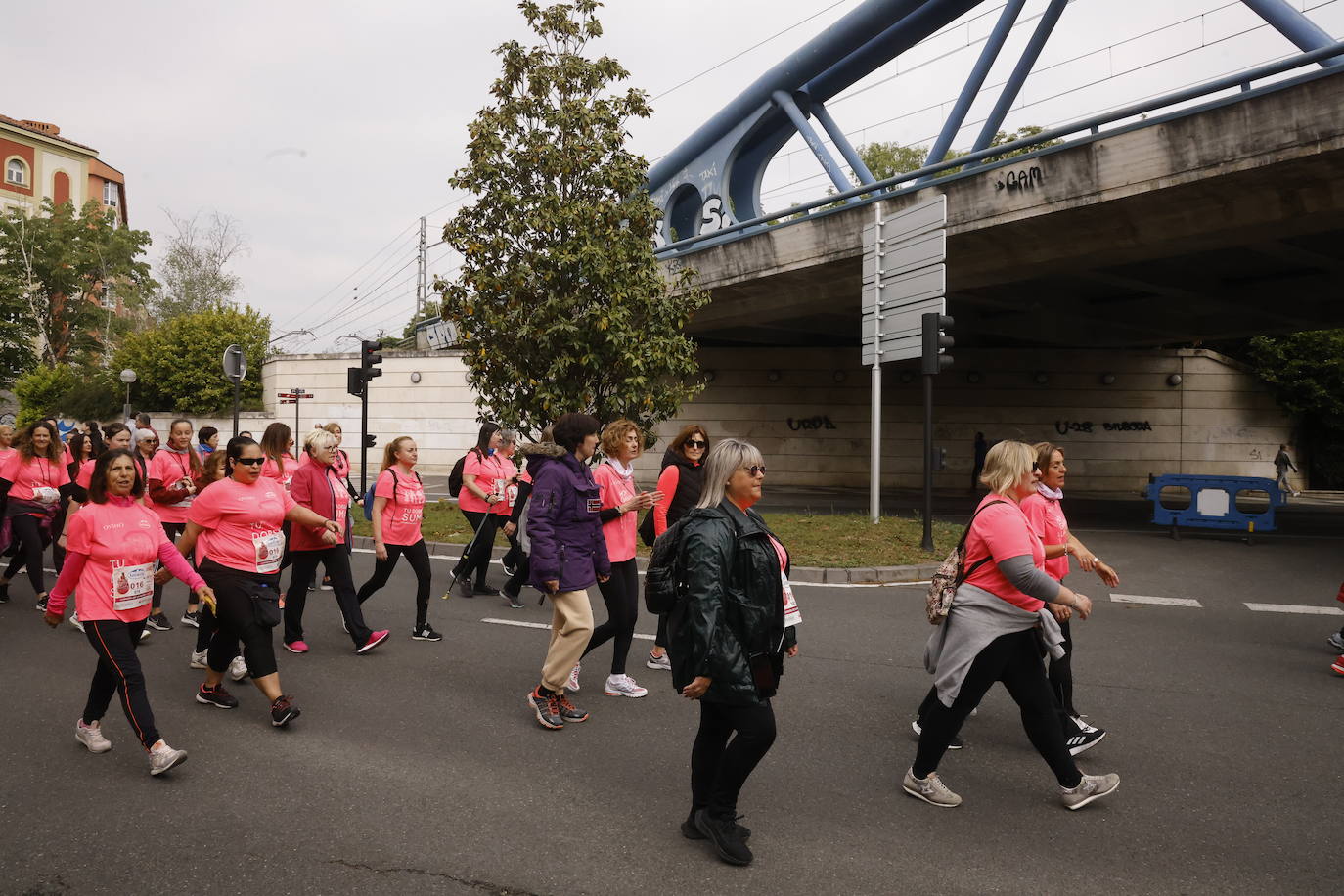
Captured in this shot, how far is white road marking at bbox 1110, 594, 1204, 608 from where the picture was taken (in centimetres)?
887

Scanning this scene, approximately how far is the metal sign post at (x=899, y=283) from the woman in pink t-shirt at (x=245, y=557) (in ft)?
30.2

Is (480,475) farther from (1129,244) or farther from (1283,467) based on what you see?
(1283,467)

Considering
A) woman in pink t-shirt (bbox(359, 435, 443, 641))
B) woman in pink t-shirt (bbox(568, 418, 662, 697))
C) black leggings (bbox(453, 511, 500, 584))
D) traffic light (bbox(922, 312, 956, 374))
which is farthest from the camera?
traffic light (bbox(922, 312, 956, 374))

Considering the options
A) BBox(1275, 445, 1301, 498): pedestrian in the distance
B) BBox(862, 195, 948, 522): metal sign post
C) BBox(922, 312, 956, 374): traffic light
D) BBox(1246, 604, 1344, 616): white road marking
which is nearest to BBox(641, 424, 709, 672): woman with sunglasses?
BBox(1246, 604, 1344, 616): white road marking

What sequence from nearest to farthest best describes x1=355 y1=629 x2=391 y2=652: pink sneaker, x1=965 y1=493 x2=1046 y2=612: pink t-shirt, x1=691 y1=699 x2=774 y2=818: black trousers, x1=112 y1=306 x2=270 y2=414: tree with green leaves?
x1=691 y1=699 x2=774 y2=818: black trousers
x1=965 y1=493 x2=1046 y2=612: pink t-shirt
x1=355 y1=629 x2=391 y2=652: pink sneaker
x1=112 y1=306 x2=270 y2=414: tree with green leaves

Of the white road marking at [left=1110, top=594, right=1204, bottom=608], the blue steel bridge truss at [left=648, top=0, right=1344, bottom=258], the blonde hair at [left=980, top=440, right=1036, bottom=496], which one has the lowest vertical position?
the white road marking at [left=1110, top=594, right=1204, bottom=608]

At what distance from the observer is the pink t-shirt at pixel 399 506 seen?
6.79 meters

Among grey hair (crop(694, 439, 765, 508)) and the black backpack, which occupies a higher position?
grey hair (crop(694, 439, 765, 508))

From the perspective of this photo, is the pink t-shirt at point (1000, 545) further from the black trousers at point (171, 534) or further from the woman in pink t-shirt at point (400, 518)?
the black trousers at point (171, 534)

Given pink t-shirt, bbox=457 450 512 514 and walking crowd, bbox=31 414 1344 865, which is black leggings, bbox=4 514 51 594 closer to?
walking crowd, bbox=31 414 1344 865

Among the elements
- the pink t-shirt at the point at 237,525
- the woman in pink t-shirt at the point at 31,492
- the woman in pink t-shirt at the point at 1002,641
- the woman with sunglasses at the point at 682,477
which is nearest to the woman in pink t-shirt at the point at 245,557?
the pink t-shirt at the point at 237,525

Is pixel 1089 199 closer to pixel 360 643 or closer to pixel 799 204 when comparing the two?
pixel 799 204

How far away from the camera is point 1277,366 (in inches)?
1043

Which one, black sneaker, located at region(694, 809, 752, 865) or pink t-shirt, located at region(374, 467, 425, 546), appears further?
pink t-shirt, located at region(374, 467, 425, 546)
